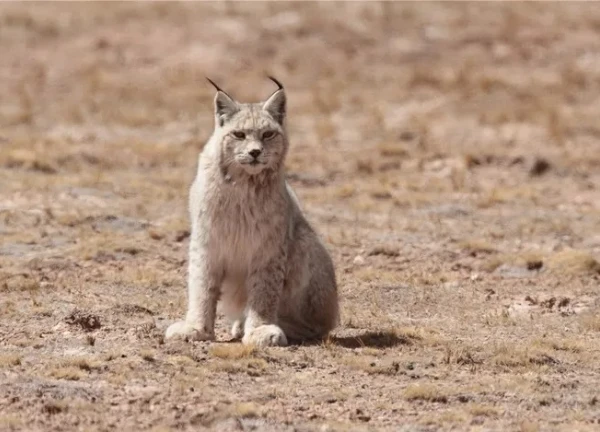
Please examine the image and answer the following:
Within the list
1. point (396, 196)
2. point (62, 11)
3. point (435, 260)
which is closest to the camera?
point (435, 260)

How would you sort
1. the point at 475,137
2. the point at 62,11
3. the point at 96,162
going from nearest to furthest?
1. the point at 96,162
2. the point at 475,137
3. the point at 62,11

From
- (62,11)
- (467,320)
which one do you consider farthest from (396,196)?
(62,11)

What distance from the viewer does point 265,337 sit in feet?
39.9

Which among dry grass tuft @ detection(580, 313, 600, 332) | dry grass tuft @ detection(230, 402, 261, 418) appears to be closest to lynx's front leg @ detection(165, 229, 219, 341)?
dry grass tuft @ detection(230, 402, 261, 418)

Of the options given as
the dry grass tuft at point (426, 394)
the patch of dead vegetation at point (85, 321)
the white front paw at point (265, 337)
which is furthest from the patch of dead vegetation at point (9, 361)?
the dry grass tuft at point (426, 394)

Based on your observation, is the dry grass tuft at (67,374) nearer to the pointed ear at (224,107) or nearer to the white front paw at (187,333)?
the white front paw at (187,333)

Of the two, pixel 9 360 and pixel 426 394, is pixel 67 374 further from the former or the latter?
pixel 426 394

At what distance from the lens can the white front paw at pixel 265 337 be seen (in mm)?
12141

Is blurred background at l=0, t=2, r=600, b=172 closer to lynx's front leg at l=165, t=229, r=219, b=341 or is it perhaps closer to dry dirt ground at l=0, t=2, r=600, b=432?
dry dirt ground at l=0, t=2, r=600, b=432

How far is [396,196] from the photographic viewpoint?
72.4ft

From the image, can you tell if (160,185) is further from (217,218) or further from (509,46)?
(509,46)

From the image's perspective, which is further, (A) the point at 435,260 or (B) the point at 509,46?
(B) the point at 509,46

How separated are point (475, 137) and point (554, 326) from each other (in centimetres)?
1286

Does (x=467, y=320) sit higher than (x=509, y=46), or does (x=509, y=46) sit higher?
(x=509, y=46)
